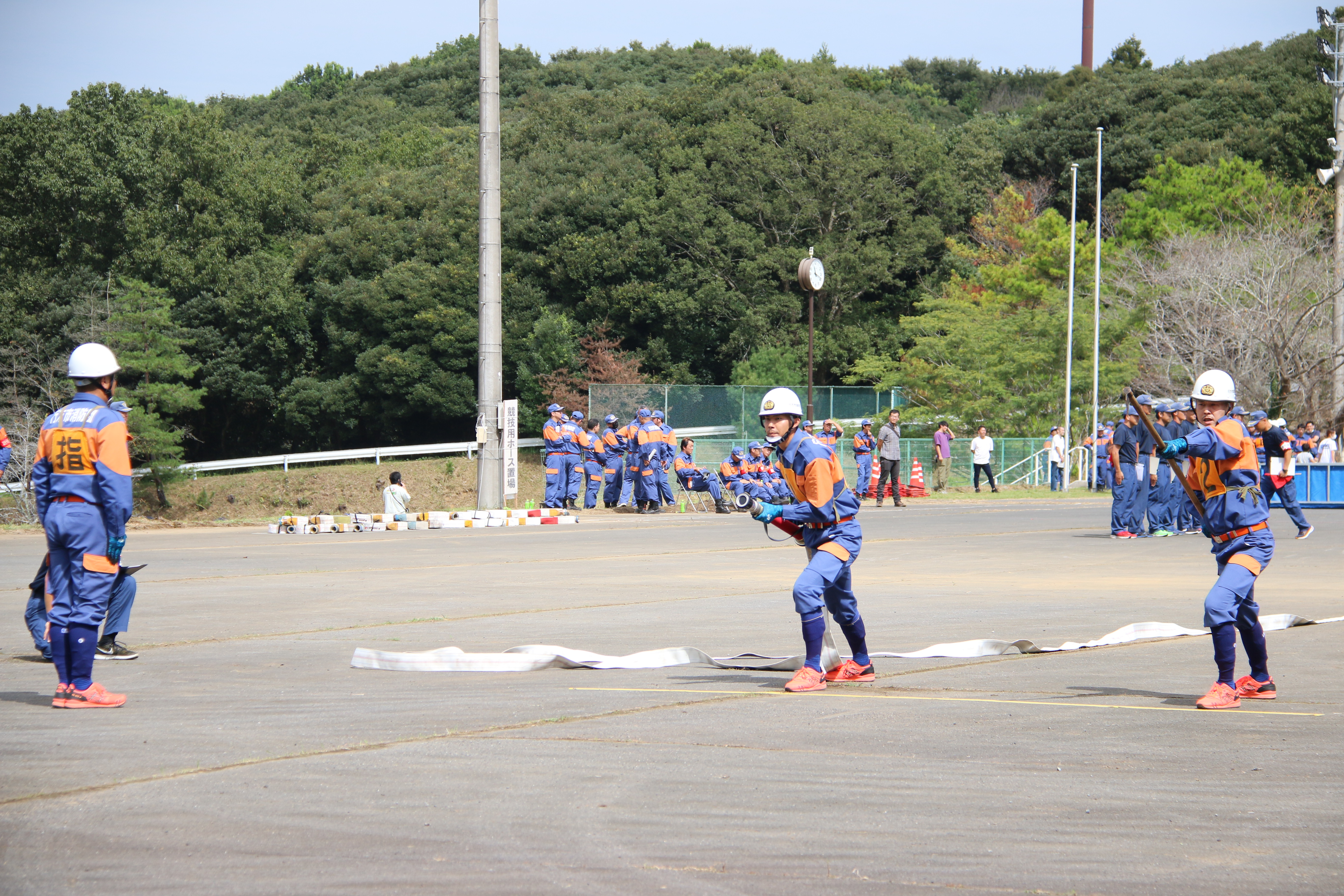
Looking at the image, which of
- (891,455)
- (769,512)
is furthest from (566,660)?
(891,455)

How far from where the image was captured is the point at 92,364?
813cm

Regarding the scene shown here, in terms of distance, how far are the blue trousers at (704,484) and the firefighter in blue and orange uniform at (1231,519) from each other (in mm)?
20492

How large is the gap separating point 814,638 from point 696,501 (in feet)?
74.7

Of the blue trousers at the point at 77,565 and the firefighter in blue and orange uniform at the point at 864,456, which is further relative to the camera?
the firefighter in blue and orange uniform at the point at 864,456

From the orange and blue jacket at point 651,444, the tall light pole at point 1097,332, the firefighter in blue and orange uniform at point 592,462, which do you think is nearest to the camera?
the orange and blue jacket at point 651,444

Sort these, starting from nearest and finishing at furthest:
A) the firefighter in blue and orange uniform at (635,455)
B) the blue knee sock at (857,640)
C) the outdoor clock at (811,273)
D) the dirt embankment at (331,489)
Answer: the blue knee sock at (857,640) < the firefighter in blue and orange uniform at (635,455) < the outdoor clock at (811,273) < the dirt embankment at (331,489)

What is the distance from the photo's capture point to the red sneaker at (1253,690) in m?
8.19

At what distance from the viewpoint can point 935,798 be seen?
572 cm

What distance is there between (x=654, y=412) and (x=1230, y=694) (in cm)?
2150

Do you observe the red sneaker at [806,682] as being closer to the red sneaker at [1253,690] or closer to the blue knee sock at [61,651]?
the red sneaker at [1253,690]

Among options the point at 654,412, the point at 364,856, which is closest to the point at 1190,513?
the point at 654,412

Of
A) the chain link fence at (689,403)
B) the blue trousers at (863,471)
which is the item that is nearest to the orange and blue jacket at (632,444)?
the blue trousers at (863,471)

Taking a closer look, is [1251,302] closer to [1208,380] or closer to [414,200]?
[414,200]

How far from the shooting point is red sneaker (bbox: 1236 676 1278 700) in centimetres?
819
